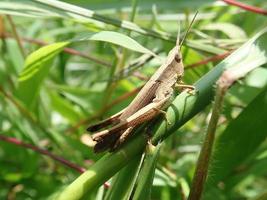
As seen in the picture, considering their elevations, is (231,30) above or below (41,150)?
above

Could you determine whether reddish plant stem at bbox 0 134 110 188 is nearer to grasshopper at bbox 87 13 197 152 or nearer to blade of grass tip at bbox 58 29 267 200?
grasshopper at bbox 87 13 197 152

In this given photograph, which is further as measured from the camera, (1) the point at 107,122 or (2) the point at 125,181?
(1) the point at 107,122

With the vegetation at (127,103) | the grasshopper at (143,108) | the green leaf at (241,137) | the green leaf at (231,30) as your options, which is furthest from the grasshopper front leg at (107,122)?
the green leaf at (231,30)

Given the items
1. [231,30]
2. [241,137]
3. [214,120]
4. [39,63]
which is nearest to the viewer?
[214,120]

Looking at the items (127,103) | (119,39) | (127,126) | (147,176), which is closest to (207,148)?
(147,176)

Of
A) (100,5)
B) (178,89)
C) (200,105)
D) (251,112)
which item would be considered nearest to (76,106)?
(100,5)

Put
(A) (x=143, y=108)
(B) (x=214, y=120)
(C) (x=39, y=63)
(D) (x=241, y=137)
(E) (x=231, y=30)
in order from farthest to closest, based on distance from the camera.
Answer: (E) (x=231, y=30), (C) (x=39, y=63), (D) (x=241, y=137), (A) (x=143, y=108), (B) (x=214, y=120)

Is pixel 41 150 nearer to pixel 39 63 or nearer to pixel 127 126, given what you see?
pixel 39 63

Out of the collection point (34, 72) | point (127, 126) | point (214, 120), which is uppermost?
point (214, 120)
